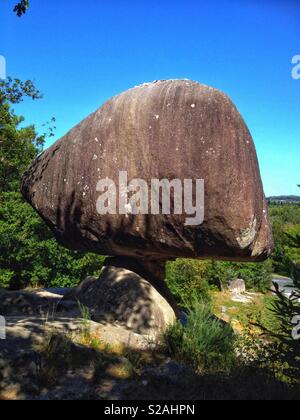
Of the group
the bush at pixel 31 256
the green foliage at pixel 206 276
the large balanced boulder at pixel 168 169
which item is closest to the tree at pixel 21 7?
the large balanced boulder at pixel 168 169

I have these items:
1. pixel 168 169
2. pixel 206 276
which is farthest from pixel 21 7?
pixel 206 276

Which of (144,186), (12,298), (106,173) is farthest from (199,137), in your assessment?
(12,298)

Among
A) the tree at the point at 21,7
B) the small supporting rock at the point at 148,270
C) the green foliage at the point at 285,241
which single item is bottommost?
the small supporting rock at the point at 148,270

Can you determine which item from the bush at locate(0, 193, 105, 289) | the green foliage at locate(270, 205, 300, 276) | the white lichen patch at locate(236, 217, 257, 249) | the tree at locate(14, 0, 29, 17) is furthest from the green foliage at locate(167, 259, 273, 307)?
the tree at locate(14, 0, 29, 17)

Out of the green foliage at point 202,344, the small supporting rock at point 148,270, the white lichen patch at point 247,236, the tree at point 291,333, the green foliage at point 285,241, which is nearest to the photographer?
the tree at point 291,333

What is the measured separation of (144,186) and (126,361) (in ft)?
10.8

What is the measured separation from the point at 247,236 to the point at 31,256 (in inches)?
558

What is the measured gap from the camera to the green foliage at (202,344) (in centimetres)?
588

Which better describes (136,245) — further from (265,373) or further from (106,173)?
(265,373)

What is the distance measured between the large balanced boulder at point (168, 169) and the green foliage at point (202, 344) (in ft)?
4.61

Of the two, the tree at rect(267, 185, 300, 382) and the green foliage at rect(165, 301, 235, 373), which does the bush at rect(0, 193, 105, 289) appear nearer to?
the green foliage at rect(165, 301, 235, 373)

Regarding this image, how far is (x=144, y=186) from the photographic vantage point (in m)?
7.23

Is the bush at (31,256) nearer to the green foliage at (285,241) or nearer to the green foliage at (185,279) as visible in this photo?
the green foliage at (185,279)

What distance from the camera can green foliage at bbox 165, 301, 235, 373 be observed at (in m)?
5.88
